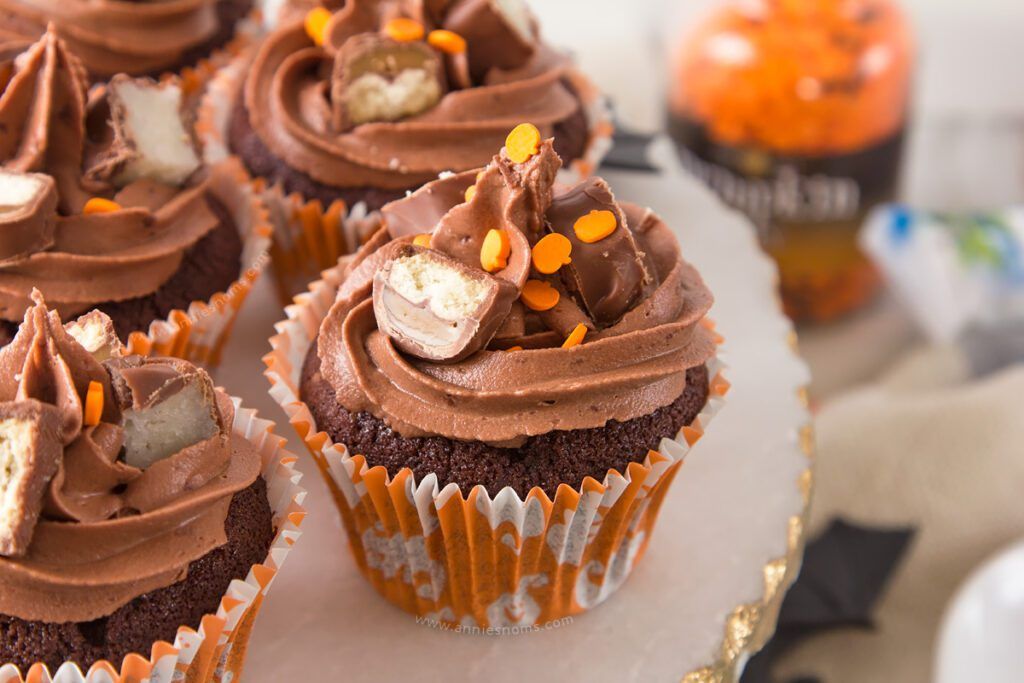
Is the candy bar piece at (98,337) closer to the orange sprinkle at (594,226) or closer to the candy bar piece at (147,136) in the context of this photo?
the candy bar piece at (147,136)

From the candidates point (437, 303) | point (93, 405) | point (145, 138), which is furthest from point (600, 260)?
point (145, 138)

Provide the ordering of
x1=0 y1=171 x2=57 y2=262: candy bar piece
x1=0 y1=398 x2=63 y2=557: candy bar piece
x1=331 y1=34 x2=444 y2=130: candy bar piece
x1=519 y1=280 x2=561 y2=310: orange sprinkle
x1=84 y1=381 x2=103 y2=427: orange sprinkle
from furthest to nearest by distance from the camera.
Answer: x1=331 y1=34 x2=444 y2=130: candy bar piece → x1=0 y1=171 x2=57 y2=262: candy bar piece → x1=519 y1=280 x2=561 y2=310: orange sprinkle → x1=84 y1=381 x2=103 y2=427: orange sprinkle → x1=0 y1=398 x2=63 y2=557: candy bar piece

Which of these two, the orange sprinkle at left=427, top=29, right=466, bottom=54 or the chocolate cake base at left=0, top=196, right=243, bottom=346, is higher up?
the orange sprinkle at left=427, top=29, right=466, bottom=54

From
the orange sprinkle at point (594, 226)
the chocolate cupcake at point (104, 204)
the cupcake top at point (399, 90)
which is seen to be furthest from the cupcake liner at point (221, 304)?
the orange sprinkle at point (594, 226)

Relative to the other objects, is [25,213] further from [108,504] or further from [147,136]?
[108,504]

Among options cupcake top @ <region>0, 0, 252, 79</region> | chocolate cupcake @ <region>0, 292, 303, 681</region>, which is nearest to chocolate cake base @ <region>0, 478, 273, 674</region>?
chocolate cupcake @ <region>0, 292, 303, 681</region>

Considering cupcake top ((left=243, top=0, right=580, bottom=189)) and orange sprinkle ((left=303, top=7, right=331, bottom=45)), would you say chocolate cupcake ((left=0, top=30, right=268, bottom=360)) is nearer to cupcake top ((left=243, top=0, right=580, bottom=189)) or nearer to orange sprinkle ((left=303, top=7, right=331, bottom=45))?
cupcake top ((left=243, top=0, right=580, bottom=189))

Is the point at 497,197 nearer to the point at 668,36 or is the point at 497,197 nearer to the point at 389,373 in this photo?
the point at 389,373
